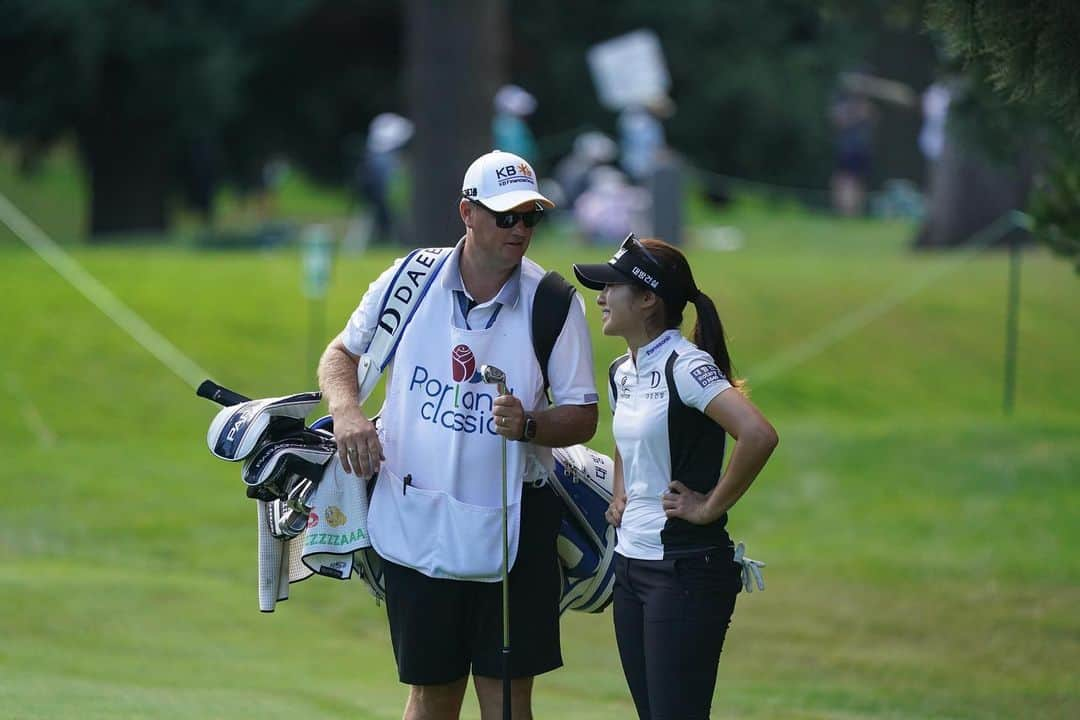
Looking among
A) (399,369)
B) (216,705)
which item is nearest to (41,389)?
(216,705)

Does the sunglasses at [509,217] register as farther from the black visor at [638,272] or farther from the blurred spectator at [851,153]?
the blurred spectator at [851,153]

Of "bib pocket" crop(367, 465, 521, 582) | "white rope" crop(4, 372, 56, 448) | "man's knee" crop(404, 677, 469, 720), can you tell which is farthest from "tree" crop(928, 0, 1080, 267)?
"white rope" crop(4, 372, 56, 448)

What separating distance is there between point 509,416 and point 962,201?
19.7 meters

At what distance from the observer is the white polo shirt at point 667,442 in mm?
5254

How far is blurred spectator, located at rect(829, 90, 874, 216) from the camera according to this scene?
33028 millimetres

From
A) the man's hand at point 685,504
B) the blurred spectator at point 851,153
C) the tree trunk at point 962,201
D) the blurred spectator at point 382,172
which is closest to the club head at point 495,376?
Result: the man's hand at point 685,504

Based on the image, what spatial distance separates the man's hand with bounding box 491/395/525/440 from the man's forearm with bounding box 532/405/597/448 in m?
0.10

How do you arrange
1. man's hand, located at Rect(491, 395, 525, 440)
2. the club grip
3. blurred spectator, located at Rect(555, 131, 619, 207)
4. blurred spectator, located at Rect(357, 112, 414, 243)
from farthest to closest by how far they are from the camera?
blurred spectator, located at Rect(555, 131, 619, 207) < blurred spectator, located at Rect(357, 112, 414, 243) < the club grip < man's hand, located at Rect(491, 395, 525, 440)

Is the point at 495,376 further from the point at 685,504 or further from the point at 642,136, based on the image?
the point at 642,136

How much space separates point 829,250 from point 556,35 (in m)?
8.85

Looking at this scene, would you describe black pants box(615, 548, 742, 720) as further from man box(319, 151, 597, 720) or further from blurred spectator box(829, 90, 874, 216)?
blurred spectator box(829, 90, 874, 216)

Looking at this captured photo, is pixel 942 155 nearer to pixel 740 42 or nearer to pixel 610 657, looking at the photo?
pixel 740 42

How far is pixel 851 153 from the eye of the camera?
33188 millimetres

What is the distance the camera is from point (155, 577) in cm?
1173
